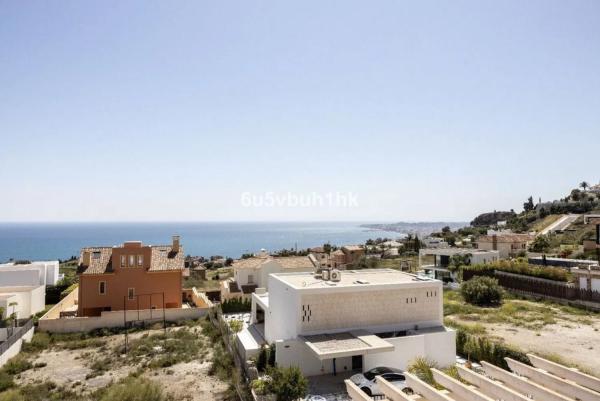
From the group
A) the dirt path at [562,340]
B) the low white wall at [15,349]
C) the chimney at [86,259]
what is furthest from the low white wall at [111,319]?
the dirt path at [562,340]

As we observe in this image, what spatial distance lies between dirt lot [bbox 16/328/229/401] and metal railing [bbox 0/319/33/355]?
1.31 m

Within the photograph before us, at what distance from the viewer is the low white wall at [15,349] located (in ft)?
69.1

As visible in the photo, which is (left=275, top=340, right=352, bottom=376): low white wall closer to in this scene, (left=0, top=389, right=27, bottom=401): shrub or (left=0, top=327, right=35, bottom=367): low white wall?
(left=0, top=389, right=27, bottom=401): shrub

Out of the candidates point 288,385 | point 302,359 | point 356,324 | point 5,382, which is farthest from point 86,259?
point 288,385

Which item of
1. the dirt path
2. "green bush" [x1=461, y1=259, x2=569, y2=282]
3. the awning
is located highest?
"green bush" [x1=461, y1=259, x2=569, y2=282]

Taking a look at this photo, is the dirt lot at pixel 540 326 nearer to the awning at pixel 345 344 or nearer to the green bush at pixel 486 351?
the green bush at pixel 486 351

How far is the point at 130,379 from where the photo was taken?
704 inches

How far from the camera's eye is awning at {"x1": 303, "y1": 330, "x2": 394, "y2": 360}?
15.6 metres

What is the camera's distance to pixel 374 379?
15617 millimetres

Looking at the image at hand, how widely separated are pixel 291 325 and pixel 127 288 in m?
16.6

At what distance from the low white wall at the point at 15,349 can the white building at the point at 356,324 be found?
1202 cm

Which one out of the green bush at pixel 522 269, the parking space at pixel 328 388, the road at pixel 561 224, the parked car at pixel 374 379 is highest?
the road at pixel 561 224

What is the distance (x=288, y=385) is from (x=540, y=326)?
1730 cm

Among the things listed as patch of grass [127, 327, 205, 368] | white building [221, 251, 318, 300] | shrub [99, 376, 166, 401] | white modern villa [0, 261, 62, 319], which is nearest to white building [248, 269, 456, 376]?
patch of grass [127, 327, 205, 368]
